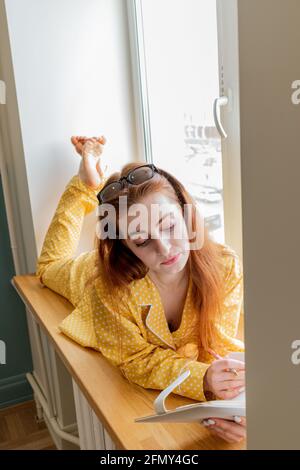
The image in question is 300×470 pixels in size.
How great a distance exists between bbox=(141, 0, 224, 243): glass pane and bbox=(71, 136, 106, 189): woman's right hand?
0.20 m

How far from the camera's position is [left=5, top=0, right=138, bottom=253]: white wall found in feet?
4.78

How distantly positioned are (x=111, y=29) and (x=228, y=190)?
2.33 feet

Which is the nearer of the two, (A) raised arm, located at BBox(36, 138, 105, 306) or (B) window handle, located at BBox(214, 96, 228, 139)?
(B) window handle, located at BBox(214, 96, 228, 139)

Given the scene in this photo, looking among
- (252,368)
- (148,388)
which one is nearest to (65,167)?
(148,388)

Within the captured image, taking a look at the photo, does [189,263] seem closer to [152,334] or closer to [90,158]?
[152,334]

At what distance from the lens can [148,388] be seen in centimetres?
98

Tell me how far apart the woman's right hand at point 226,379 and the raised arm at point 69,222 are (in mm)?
665

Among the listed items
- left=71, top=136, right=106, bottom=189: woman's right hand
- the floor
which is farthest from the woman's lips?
the floor

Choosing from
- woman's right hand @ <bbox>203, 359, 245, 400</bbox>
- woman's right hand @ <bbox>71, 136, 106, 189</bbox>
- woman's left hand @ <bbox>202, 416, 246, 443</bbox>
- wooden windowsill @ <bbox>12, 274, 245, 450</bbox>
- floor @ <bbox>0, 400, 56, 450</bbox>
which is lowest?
floor @ <bbox>0, 400, 56, 450</bbox>

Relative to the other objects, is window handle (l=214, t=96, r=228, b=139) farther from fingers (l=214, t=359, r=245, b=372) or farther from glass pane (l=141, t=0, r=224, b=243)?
fingers (l=214, t=359, r=245, b=372)

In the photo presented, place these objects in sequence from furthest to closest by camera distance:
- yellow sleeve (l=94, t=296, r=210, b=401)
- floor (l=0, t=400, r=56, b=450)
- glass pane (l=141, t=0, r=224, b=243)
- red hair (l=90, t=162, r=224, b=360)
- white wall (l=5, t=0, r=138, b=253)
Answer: floor (l=0, t=400, r=56, b=450)
white wall (l=5, t=0, r=138, b=253)
glass pane (l=141, t=0, r=224, b=243)
red hair (l=90, t=162, r=224, b=360)
yellow sleeve (l=94, t=296, r=210, b=401)

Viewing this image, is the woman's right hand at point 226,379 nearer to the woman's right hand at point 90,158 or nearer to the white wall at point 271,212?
the white wall at point 271,212

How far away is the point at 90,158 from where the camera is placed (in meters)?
1.49

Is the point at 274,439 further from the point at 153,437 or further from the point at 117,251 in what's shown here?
the point at 117,251
